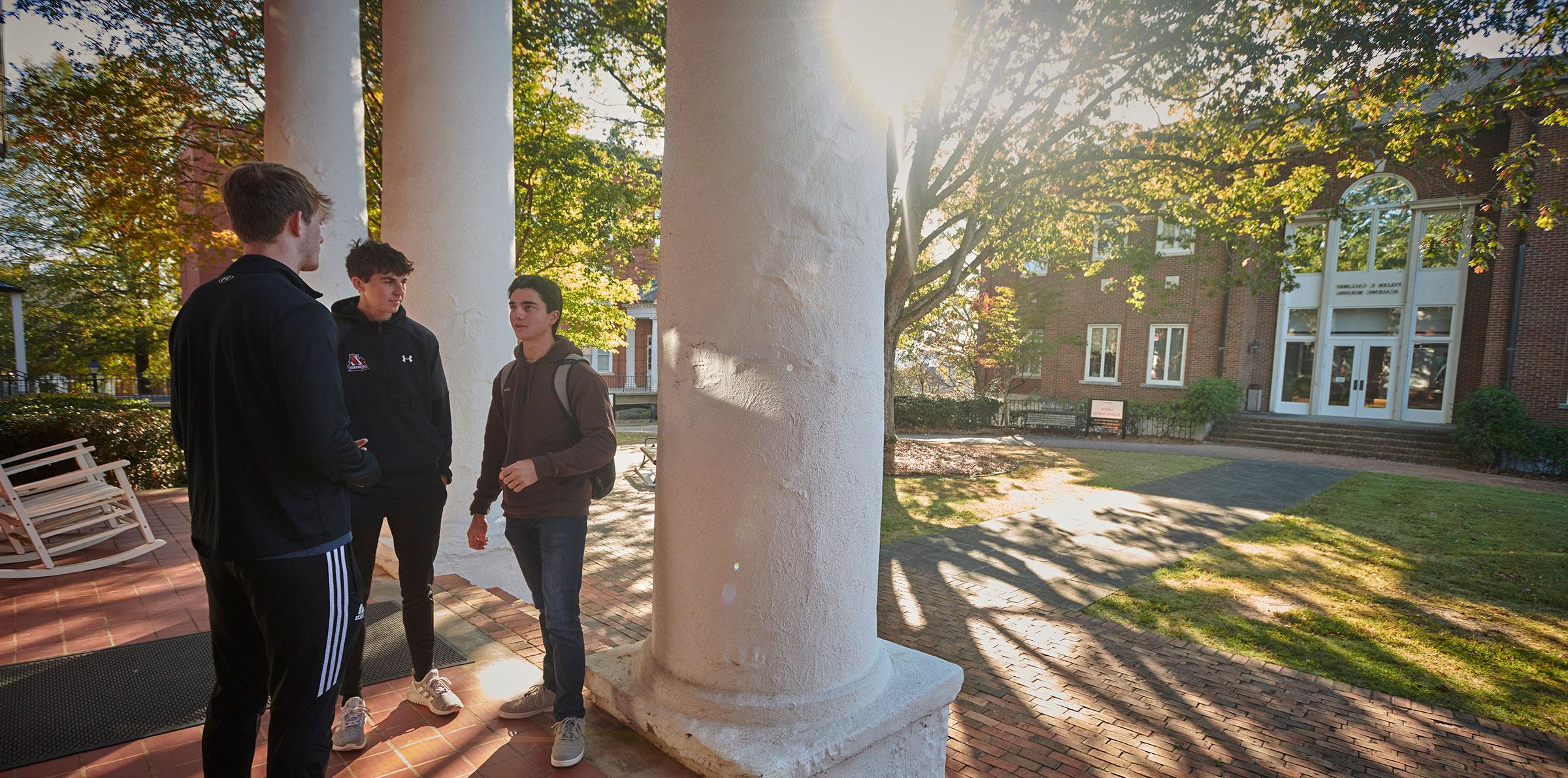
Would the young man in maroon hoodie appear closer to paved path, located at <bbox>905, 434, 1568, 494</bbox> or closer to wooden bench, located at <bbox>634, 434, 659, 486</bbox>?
wooden bench, located at <bbox>634, 434, 659, 486</bbox>

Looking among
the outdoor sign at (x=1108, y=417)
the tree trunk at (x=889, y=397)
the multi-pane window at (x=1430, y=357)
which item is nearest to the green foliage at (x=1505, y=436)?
the multi-pane window at (x=1430, y=357)

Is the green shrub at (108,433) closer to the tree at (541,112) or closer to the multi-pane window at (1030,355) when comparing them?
the tree at (541,112)

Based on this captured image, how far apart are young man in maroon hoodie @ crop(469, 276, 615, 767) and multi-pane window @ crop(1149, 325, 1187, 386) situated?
79.9 ft

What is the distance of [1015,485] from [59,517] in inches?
461

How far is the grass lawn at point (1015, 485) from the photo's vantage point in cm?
959

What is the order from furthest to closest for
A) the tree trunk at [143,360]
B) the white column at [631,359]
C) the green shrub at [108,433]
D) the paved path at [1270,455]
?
the white column at [631,359] < the tree trunk at [143,360] < the paved path at [1270,455] < the green shrub at [108,433]

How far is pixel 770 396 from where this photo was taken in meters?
2.18

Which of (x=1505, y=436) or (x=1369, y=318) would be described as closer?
(x=1505, y=436)

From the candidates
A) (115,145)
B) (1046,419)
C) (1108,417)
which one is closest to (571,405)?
(115,145)

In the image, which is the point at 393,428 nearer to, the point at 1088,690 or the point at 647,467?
the point at 1088,690

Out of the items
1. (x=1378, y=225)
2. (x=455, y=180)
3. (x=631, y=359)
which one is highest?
(x=1378, y=225)

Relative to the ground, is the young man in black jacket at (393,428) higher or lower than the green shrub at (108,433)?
higher

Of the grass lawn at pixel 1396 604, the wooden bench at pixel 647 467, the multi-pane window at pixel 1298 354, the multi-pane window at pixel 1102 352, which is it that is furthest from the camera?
the multi-pane window at pixel 1102 352

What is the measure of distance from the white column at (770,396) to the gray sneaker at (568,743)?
371 millimetres
